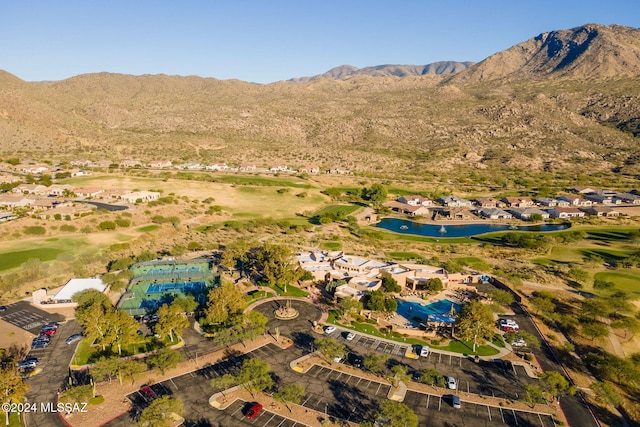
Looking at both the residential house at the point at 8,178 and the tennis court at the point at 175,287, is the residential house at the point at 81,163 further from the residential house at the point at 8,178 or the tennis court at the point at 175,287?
the tennis court at the point at 175,287

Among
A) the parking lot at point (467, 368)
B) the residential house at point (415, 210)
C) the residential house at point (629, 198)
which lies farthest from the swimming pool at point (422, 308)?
the residential house at point (629, 198)

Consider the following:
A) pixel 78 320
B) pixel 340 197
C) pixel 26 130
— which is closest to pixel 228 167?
pixel 340 197

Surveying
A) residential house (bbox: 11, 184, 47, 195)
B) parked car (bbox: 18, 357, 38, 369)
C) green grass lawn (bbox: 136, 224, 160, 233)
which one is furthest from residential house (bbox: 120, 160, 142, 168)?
parked car (bbox: 18, 357, 38, 369)

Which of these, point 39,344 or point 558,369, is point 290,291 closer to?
point 39,344

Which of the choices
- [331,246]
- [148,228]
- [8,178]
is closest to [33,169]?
[8,178]

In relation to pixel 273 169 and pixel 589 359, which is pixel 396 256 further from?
pixel 273 169
